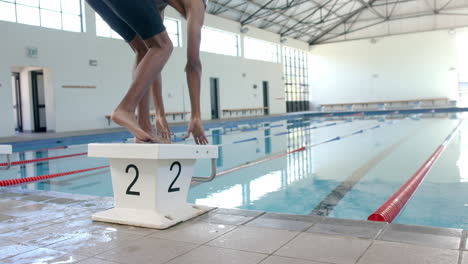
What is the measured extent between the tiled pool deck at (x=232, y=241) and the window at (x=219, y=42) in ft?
56.7

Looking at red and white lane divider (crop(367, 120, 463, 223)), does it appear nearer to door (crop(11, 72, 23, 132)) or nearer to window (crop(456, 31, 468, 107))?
door (crop(11, 72, 23, 132))

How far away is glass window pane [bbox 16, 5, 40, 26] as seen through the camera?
39.2ft

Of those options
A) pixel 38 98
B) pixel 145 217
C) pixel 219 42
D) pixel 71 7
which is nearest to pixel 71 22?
pixel 71 7

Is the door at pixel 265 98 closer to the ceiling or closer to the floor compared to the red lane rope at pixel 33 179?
closer to the ceiling

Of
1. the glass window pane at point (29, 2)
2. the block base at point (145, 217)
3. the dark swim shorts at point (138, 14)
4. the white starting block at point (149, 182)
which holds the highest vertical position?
the glass window pane at point (29, 2)

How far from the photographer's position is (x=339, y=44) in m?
28.4

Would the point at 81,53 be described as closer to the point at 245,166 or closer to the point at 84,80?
the point at 84,80

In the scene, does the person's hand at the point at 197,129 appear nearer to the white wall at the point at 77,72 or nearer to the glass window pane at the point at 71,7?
the white wall at the point at 77,72

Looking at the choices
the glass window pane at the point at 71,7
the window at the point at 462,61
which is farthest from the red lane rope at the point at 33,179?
the window at the point at 462,61

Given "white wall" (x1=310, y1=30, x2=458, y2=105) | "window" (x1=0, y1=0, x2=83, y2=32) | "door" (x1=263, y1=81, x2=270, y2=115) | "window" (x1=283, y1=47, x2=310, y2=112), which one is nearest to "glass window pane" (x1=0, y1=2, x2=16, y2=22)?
"window" (x1=0, y1=0, x2=83, y2=32)

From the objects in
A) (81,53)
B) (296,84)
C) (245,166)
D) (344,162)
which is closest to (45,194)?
(245,166)

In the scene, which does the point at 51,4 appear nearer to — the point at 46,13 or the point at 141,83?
the point at 46,13

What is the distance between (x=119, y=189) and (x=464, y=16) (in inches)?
1079

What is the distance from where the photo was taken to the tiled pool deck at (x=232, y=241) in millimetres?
1605
